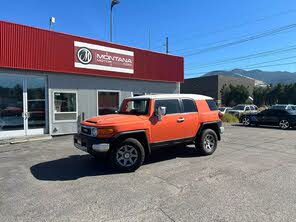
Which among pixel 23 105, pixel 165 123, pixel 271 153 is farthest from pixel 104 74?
pixel 271 153

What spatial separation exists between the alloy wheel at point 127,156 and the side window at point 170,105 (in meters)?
1.47

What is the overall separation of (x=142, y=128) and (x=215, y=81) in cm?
5032

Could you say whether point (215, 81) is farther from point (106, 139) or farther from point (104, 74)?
point (106, 139)

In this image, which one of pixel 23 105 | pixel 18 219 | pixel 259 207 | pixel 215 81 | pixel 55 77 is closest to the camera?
pixel 18 219

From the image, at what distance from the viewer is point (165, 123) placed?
24.1 feet

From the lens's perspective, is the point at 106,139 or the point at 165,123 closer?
the point at 106,139

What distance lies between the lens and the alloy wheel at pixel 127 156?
6.55 metres

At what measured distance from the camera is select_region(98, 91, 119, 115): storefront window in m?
15.2

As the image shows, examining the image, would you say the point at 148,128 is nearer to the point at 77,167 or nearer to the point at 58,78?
the point at 77,167

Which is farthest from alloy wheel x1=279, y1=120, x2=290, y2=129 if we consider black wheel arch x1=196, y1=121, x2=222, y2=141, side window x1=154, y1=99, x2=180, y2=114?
side window x1=154, y1=99, x2=180, y2=114

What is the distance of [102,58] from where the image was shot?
48.9 ft

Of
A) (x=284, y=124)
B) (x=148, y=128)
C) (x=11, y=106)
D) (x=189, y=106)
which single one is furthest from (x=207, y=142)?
(x=284, y=124)

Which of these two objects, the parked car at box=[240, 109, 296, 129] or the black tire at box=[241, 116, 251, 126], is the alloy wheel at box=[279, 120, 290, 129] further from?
the black tire at box=[241, 116, 251, 126]

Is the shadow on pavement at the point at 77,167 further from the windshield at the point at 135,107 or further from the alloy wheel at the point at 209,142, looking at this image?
the windshield at the point at 135,107
